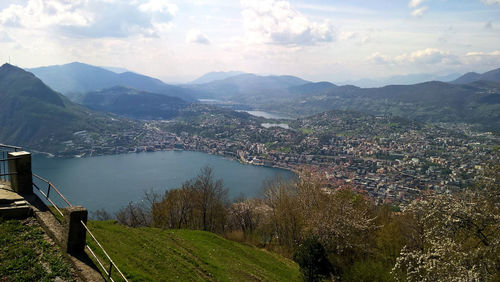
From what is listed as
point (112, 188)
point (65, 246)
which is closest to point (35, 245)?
point (65, 246)

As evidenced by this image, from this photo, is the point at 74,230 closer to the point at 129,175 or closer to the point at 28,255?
the point at 28,255

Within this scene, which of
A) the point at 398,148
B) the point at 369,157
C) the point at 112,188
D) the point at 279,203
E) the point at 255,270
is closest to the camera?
the point at 255,270

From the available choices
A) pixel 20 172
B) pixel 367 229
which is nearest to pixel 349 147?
pixel 367 229

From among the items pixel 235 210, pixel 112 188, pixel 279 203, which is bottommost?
pixel 112 188

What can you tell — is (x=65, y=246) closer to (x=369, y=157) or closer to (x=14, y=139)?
(x=369, y=157)

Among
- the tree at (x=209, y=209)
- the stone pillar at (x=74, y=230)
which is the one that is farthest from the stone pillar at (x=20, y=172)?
the tree at (x=209, y=209)

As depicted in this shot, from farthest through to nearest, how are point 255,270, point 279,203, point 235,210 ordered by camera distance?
1. point 235,210
2. point 279,203
3. point 255,270

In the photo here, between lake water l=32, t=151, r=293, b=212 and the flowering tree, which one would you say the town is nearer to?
lake water l=32, t=151, r=293, b=212

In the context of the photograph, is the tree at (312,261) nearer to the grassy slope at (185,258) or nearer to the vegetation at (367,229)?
the vegetation at (367,229)
